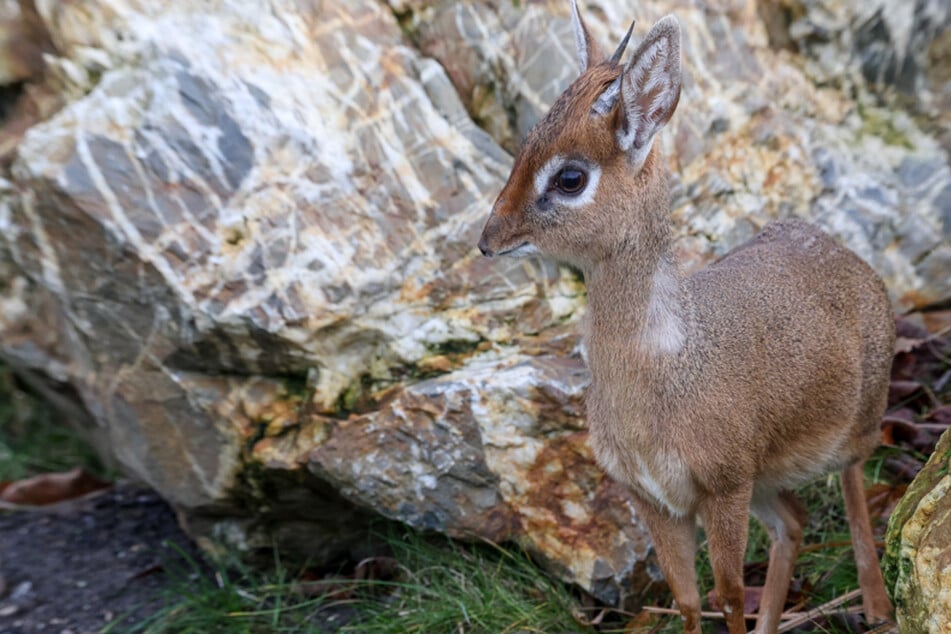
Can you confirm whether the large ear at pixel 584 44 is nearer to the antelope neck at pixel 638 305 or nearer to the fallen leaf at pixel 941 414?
the antelope neck at pixel 638 305

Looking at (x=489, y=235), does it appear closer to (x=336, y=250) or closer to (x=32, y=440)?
(x=336, y=250)

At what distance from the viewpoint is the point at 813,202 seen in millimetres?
4961

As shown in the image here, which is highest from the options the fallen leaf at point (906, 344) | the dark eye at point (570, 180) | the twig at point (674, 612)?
the dark eye at point (570, 180)

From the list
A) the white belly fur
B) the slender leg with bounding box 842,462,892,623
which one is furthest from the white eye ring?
the slender leg with bounding box 842,462,892,623

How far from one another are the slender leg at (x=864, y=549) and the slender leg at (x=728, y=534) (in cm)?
66

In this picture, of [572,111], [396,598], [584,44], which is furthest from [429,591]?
[584,44]

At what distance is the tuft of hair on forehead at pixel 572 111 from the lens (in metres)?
3.21

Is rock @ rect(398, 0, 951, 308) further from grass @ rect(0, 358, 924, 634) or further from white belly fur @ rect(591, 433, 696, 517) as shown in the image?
white belly fur @ rect(591, 433, 696, 517)

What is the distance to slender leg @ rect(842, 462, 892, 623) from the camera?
3.79m

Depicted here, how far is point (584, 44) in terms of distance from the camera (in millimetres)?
3506

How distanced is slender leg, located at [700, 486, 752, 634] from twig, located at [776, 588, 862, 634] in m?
0.61

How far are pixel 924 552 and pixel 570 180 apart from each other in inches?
52.3

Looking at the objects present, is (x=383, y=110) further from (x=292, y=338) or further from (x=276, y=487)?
(x=276, y=487)

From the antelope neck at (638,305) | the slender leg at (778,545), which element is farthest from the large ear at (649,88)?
the slender leg at (778,545)
